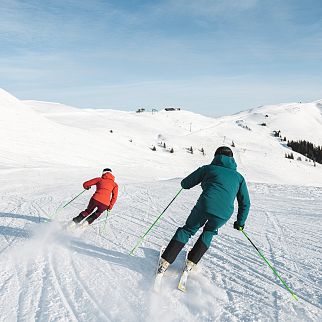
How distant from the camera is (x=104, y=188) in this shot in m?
6.55

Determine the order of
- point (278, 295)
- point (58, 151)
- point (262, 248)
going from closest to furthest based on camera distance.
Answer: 1. point (278, 295)
2. point (262, 248)
3. point (58, 151)

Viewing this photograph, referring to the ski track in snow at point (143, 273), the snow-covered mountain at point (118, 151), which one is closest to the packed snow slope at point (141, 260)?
the ski track in snow at point (143, 273)

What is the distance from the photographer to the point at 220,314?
11.7ft

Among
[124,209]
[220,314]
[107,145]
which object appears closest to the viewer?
[220,314]

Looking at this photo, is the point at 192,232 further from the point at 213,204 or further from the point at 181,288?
the point at 181,288

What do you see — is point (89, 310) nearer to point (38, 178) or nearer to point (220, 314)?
point (220, 314)

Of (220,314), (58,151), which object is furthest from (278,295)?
(58,151)

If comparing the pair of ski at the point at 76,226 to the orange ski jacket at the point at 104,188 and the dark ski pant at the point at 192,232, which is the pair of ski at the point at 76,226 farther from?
the dark ski pant at the point at 192,232

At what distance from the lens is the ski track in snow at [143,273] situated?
11.8 feet

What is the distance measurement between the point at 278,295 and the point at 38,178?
1119 cm

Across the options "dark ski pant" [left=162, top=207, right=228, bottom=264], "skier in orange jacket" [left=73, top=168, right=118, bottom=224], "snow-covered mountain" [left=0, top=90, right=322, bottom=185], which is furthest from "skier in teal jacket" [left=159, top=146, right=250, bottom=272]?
"snow-covered mountain" [left=0, top=90, right=322, bottom=185]

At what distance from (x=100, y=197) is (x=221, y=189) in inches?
115

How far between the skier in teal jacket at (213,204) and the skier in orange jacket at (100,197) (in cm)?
248

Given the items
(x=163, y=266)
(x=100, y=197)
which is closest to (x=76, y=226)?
(x=100, y=197)
